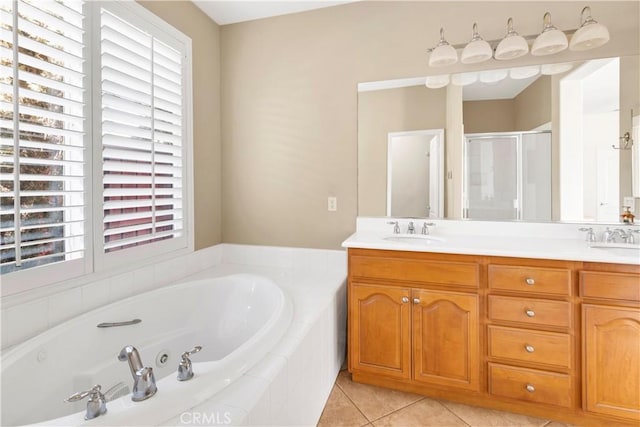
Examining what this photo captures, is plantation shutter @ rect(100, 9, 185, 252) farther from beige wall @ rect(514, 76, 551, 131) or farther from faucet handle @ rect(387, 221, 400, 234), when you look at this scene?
beige wall @ rect(514, 76, 551, 131)

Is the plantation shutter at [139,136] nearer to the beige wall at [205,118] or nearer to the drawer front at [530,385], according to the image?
the beige wall at [205,118]

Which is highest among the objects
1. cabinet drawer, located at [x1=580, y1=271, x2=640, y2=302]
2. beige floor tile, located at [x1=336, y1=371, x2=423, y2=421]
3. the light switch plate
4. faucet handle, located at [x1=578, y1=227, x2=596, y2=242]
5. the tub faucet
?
the light switch plate

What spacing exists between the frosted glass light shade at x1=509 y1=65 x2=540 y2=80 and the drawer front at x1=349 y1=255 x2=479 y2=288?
1293mm

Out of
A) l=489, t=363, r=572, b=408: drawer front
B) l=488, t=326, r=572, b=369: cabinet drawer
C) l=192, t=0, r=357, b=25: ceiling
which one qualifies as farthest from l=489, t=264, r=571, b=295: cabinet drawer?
l=192, t=0, r=357, b=25: ceiling

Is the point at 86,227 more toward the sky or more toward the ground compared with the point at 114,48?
more toward the ground

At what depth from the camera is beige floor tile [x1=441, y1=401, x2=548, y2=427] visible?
66.0 inches

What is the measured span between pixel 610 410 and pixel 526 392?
0.35 meters

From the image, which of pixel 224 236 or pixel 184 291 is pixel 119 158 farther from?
pixel 224 236

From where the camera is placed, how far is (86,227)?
1.60 meters

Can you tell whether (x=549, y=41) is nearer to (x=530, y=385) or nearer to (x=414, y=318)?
(x=414, y=318)

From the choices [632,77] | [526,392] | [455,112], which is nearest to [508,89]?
[455,112]

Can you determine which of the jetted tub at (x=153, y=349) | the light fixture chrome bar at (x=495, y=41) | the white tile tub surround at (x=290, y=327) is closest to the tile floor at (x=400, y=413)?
the white tile tub surround at (x=290, y=327)

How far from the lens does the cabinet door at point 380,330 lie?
186cm

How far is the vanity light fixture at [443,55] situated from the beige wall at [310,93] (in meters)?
0.10
